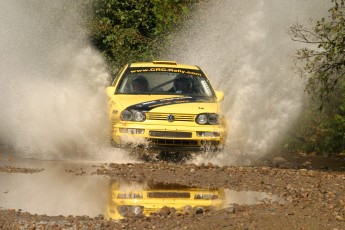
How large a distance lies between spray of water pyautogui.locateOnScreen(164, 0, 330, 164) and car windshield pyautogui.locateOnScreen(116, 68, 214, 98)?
1061 mm

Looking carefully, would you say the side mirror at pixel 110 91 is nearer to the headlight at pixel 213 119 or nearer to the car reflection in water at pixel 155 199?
the headlight at pixel 213 119

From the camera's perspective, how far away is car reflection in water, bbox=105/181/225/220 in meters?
9.73

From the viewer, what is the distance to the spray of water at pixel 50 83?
16203 mm

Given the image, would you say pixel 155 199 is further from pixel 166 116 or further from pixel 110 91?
pixel 110 91

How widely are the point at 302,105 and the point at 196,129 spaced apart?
20.1 feet

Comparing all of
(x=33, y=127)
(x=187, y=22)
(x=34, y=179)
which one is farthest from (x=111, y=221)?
(x=187, y=22)

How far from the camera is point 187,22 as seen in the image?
24.1m

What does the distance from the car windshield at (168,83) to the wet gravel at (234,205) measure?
2075 mm

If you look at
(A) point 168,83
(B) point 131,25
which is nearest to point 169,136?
(A) point 168,83

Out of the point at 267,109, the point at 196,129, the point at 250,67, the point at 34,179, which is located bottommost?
the point at 34,179

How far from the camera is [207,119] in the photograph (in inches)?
577

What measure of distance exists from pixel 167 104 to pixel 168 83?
192 cm

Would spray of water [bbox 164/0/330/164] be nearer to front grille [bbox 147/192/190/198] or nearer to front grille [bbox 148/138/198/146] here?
front grille [bbox 148/138/198/146]

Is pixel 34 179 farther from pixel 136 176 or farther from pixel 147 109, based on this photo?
pixel 147 109
